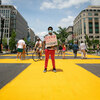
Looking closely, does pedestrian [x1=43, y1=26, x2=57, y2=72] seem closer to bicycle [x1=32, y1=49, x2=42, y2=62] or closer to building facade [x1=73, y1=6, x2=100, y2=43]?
bicycle [x1=32, y1=49, x2=42, y2=62]

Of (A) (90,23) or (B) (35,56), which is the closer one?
(B) (35,56)

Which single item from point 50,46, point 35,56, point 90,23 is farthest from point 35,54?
point 90,23

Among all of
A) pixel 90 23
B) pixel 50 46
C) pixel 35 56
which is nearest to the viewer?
pixel 50 46

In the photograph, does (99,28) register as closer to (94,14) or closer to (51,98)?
(94,14)

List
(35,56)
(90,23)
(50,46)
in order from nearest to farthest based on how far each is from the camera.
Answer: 1. (50,46)
2. (35,56)
3. (90,23)

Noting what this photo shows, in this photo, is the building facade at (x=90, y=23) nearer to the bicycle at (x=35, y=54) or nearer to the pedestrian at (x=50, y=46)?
the bicycle at (x=35, y=54)

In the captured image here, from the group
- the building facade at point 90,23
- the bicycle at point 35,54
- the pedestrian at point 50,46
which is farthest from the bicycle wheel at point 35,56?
the building facade at point 90,23

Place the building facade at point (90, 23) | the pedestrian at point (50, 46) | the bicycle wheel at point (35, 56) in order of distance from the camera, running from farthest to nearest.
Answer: the building facade at point (90, 23), the bicycle wheel at point (35, 56), the pedestrian at point (50, 46)

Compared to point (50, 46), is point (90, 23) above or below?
above

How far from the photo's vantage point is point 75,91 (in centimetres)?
210

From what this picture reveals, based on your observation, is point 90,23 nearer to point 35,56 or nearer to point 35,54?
point 35,54

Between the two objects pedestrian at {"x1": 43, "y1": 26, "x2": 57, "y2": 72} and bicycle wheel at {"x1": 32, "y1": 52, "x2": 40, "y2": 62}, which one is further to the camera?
bicycle wheel at {"x1": 32, "y1": 52, "x2": 40, "y2": 62}

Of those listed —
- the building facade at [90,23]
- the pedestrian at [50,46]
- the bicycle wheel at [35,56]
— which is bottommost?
the bicycle wheel at [35,56]

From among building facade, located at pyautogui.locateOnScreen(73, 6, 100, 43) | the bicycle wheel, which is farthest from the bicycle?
building facade, located at pyautogui.locateOnScreen(73, 6, 100, 43)
